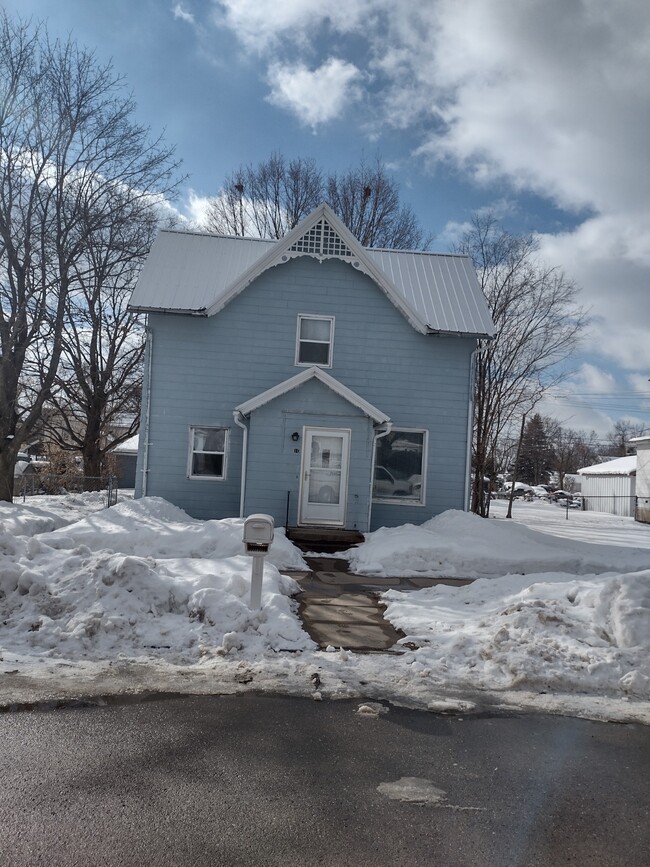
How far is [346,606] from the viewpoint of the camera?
8.02m

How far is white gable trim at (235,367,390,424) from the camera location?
14227 mm

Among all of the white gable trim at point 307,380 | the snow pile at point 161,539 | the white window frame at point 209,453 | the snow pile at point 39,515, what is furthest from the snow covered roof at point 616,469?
the snow pile at point 161,539

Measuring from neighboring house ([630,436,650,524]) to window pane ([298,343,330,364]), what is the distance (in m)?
20.9

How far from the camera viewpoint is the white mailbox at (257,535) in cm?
664

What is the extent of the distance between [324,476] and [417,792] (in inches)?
440

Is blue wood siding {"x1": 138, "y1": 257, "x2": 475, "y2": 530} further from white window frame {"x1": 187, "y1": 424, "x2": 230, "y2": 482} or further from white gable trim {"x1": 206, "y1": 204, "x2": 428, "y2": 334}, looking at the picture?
white gable trim {"x1": 206, "y1": 204, "x2": 428, "y2": 334}

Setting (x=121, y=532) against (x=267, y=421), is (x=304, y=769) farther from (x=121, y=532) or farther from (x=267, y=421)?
(x=267, y=421)

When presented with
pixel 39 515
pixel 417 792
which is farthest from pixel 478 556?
pixel 39 515

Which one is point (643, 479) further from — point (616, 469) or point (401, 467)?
point (401, 467)

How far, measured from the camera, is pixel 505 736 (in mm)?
4324

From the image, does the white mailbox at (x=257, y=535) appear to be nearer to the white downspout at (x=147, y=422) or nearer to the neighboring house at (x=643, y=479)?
the white downspout at (x=147, y=422)

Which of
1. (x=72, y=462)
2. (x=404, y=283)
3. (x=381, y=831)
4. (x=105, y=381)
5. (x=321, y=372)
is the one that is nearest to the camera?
(x=381, y=831)

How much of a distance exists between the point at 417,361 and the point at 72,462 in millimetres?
23548

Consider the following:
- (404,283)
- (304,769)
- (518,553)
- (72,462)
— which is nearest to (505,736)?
(304,769)
